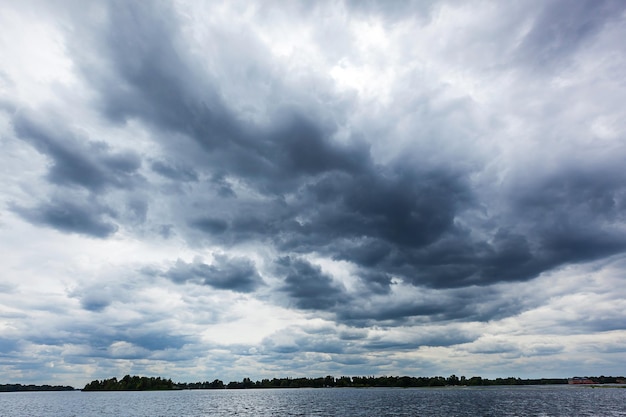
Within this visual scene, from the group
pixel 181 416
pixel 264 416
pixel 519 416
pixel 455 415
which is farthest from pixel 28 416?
pixel 519 416

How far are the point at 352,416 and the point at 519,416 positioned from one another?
42.9 metres

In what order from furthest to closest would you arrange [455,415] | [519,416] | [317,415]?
[317,415] < [455,415] < [519,416]

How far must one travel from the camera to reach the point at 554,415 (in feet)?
349

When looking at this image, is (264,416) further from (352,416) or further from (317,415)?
(352,416)

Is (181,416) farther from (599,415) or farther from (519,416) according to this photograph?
(599,415)

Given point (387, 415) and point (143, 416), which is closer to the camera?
point (387, 415)

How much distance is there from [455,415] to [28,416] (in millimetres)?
133432

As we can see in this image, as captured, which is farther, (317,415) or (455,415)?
(317,415)

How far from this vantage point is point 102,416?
130375 millimetres

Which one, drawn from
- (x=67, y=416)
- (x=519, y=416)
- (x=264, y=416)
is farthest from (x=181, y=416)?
(x=519, y=416)

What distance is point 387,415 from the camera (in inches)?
4424

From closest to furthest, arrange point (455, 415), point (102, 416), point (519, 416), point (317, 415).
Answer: point (519, 416)
point (455, 415)
point (317, 415)
point (102, 416)

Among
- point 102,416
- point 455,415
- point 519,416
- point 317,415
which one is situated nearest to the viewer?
point 519,416

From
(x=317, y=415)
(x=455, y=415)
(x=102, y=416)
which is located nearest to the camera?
(x=455, y=415)
